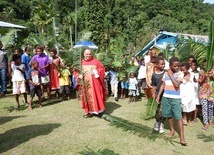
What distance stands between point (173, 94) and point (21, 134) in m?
3.28

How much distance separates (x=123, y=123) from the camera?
5.89 meters

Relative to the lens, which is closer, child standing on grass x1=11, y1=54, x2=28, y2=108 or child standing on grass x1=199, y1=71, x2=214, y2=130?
child standing on grass x1=199, y1=71, x2=214, y2=130

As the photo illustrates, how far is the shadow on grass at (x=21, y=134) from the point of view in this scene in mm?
4785

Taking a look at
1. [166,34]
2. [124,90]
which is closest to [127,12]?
[166,34]

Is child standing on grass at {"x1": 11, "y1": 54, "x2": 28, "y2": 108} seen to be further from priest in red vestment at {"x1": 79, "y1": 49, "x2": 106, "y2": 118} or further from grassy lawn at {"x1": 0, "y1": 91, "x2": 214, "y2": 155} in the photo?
priest in red vestment at {"x1": 79, "y1": 49, "x2": 106, "y2": 118}

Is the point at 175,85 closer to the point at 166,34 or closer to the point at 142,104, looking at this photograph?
the point at 142,104

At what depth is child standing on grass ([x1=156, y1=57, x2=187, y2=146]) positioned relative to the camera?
4816 mm

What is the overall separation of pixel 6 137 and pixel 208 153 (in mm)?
4018

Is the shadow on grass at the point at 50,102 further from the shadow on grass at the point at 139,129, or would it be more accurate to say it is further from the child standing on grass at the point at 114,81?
the shadow on grass at the point at 139,129

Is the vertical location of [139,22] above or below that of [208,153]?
above

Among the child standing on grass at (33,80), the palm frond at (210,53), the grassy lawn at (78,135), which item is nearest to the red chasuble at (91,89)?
the grassy lawn at (78,135)


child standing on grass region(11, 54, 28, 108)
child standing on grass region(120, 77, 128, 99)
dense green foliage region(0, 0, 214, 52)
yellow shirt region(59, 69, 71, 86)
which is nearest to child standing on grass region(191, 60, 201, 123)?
child standing on grass region(120, 77, 128, 99)

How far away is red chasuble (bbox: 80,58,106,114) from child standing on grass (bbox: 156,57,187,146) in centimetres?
203

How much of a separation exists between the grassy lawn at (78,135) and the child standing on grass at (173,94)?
0.50 meters
